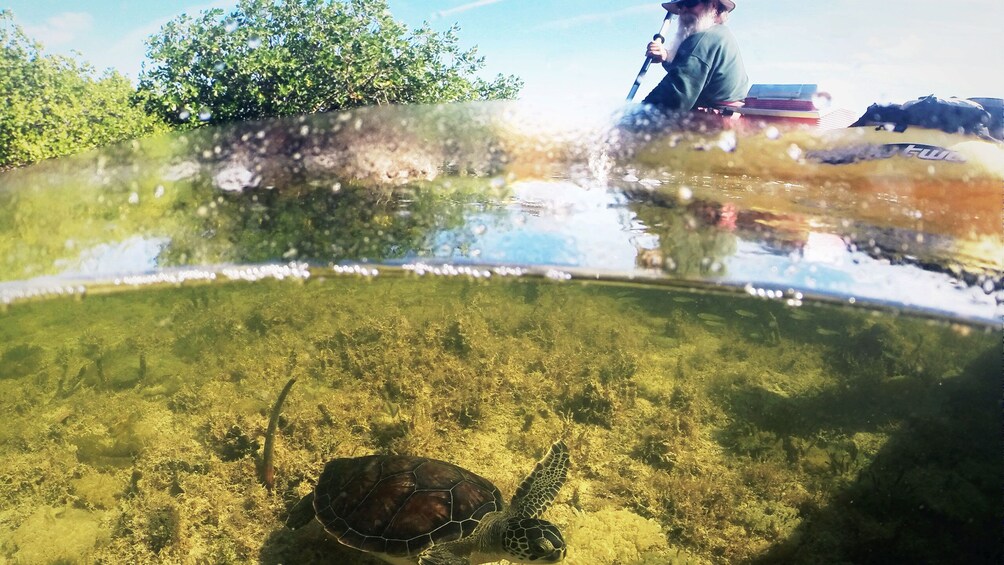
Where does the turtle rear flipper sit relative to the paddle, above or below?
below

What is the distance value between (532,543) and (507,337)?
307cm

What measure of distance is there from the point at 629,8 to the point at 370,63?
13.1 ft

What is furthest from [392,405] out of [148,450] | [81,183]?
[81,183]

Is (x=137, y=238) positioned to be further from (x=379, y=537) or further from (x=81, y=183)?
(x=379, y=537)

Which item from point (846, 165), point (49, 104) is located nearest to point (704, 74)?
point (846, 165)

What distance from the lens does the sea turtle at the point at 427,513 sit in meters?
2.63

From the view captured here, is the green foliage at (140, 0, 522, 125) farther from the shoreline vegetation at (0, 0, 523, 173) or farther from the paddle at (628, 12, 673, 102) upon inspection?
the paddle at (628, 12, 673, 102)

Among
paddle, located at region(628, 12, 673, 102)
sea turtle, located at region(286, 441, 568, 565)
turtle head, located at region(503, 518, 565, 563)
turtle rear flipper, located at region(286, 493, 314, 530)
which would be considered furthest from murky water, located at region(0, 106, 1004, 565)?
paddle, located at region(628, 12, 673, 102)

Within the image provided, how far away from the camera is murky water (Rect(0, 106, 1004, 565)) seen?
3307 mm

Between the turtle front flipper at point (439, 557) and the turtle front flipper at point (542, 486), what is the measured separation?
42 centimetres

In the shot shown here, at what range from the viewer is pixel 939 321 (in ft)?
21.1

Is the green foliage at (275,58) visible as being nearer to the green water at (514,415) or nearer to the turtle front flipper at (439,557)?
the green water at (514,415)

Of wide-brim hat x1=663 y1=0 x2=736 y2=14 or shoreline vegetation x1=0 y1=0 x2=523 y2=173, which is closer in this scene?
wide-brim hat x1=663 y1=0 x2=736 y2=14

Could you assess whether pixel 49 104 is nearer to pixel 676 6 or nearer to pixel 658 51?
pixel 658 51
